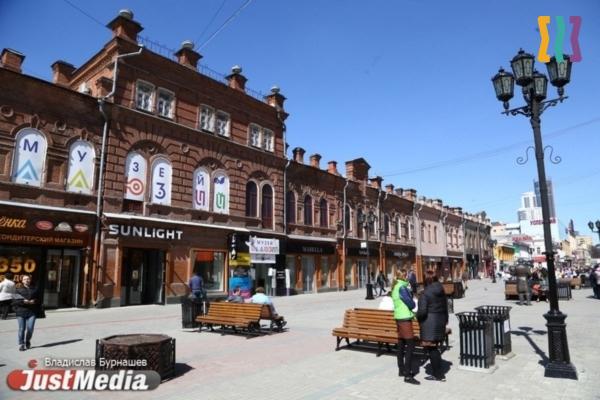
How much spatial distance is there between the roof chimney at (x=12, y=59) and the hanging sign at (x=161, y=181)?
6.43 m

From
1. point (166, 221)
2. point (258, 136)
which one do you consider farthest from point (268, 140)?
point (166, 221)

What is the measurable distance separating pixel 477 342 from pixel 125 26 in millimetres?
19597

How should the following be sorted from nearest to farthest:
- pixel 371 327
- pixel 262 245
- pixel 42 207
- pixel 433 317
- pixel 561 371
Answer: pixel 561 371, pixel 433 317, pixel 371 327, pixel 42 207, pixel 262 245

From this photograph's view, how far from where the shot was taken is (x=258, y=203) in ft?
85.1

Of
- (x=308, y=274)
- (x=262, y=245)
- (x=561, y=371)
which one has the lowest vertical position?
(x=561, y=371)

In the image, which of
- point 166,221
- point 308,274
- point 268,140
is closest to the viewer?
point 166,221

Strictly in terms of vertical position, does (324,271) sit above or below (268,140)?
below

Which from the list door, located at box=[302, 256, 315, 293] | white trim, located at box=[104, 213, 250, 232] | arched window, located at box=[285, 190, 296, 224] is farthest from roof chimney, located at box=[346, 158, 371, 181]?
white trim, located at box=[104, 213, 250, 232]

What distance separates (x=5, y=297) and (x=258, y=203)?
55.6 feet

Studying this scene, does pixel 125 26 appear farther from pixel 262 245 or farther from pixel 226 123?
pixel 262 245

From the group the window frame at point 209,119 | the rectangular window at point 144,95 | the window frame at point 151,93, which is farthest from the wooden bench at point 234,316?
the window frame at point 209,119

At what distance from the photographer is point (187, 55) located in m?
22.8

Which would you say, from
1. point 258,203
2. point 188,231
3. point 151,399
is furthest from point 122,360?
point 258,203

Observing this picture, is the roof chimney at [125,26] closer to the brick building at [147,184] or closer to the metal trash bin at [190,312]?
the brick building at [147,184]
